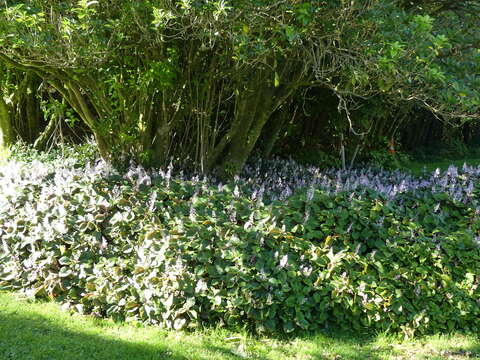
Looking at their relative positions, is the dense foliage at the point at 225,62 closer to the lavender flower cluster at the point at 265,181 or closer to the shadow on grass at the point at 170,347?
the lavender flower cluster at the point at 265,181

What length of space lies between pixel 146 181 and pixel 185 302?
62.8 inches

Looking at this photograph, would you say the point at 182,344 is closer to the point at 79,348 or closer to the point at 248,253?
the point at 79,348

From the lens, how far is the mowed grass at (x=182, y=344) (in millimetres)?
4016

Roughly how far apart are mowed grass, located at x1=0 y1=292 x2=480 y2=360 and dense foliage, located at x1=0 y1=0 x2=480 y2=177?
2095 mm

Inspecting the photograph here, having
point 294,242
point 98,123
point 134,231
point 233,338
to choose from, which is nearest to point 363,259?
point 294,242

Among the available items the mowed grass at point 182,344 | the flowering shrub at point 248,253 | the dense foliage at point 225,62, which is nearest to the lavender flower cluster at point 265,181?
the flowering shrub at point 248,253

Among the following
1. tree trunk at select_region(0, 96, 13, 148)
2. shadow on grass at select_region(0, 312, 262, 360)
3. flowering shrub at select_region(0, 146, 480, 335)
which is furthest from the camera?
tree trunk at select_region(0, 96, 13, 148)

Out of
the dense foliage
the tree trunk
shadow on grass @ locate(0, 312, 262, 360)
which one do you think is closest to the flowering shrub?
shadow on grass @ locate(0, 312, 262, 360)

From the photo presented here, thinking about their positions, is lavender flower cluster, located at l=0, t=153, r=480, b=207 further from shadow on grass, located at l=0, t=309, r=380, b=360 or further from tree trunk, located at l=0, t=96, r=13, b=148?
tree trunk, located at l=0, t=96, r=13, b=148

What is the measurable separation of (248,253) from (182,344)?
91 centimetres

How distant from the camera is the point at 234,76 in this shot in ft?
21.0

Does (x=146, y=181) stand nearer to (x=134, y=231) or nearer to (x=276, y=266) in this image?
(x=134, y=231)

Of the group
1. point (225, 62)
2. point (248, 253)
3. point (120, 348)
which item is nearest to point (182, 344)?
point (120, 348)

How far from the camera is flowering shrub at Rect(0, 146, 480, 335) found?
445 cm
